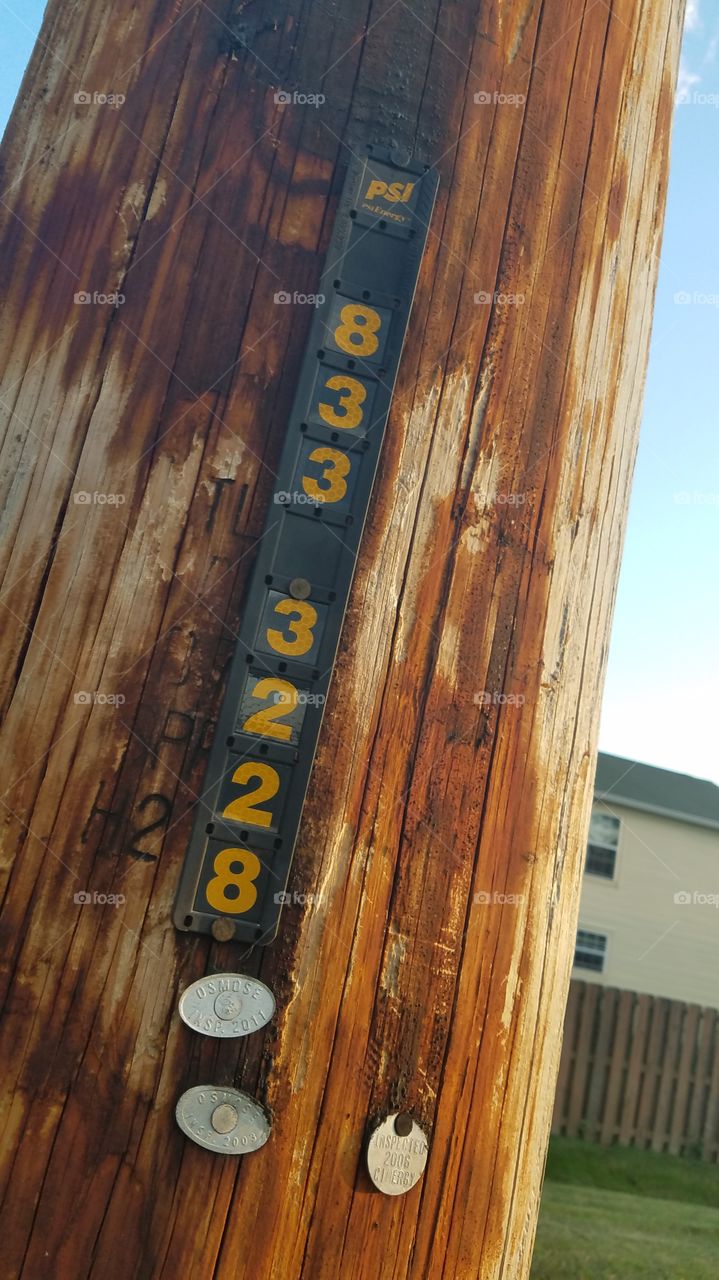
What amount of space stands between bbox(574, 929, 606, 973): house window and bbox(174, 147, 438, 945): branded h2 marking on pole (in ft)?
56.0

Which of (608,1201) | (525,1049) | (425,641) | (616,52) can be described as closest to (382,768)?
(425,641)

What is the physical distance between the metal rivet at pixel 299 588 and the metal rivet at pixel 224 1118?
1.15 m

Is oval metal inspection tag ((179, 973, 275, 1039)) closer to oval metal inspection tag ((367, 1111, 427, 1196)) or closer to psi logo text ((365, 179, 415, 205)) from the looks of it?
oval metal inspection tag ((367, 1111, 427, 1196))

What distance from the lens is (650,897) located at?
63.3 ft

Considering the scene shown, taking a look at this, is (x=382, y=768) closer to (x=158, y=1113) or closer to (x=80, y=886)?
(x=80, y=886)

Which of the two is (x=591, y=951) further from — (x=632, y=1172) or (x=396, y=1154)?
(x=396, y=1154)

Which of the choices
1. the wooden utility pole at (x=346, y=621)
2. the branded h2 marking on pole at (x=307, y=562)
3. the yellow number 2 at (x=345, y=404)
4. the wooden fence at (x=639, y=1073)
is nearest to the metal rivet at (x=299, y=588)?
Answer: the branded h2 marking on pole at (x=307, y=562)

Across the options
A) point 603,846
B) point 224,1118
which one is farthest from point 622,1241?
point 603,846

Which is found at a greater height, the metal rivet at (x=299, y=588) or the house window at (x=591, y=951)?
the house window at (x=591, y=951)

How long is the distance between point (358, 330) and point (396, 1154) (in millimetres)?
1976

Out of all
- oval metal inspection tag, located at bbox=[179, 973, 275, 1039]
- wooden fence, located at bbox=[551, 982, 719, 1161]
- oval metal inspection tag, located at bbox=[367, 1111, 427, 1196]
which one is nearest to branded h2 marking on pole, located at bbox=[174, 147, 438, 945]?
oval metal inspection tag, located at bbox=[179, 973, 275, 1039]

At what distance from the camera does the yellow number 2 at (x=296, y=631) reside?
2582 mm

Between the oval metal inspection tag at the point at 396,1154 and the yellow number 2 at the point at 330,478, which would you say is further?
the yellow number 2 at the point at 330,478

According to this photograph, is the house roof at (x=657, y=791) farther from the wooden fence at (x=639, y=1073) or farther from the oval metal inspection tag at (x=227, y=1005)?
the oval metal inspection tag at (x=227, y=1005)
